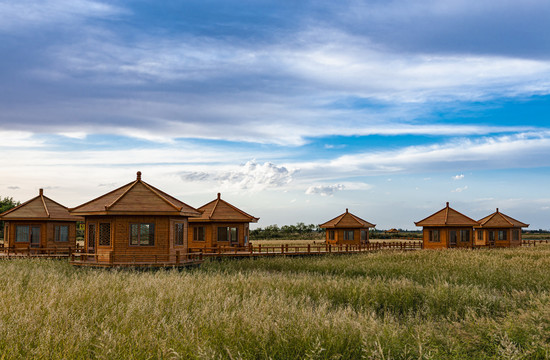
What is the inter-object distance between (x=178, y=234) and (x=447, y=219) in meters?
27.6

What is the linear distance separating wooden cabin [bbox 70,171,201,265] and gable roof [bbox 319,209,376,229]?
902 inches

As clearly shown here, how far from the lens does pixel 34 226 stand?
3350cm

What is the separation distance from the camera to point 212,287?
14.1m

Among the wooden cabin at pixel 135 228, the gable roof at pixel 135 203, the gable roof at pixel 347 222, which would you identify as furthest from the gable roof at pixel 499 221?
the wooden cabin at pixel 135 228

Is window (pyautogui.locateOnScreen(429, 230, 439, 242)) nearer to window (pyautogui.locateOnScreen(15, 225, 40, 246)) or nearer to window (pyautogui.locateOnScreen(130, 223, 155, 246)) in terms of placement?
window (pyautogui.locateOnScreen(130, 223, 155, 246))

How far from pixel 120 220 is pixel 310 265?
33.8 feet

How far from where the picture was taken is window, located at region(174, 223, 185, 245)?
81.5ft

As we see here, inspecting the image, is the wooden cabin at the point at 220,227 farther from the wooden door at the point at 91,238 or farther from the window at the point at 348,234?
the window at the point at 348,234

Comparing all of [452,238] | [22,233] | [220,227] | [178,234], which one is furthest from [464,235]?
[22,233]

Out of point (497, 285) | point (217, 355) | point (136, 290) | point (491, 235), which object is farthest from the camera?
point (491, 235)

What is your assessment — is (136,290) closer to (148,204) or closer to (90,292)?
(90,292)

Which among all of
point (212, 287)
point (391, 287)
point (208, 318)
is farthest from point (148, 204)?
A: point (208, 318)

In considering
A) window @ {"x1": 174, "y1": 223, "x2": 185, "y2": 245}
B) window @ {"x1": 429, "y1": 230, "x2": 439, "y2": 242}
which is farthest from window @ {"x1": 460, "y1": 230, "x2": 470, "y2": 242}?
window @ {"x1": 174, "y1": 223, "x2": 185, "y2": 245}

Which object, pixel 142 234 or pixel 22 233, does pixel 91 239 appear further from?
pixel 22 233
